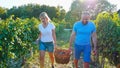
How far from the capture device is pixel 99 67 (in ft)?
32.2

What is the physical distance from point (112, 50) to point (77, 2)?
33.7m

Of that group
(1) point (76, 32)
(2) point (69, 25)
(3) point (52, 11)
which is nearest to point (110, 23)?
(1) point (76, 32)

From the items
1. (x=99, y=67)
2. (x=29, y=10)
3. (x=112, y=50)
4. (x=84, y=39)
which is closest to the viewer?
(x=84, y=39)

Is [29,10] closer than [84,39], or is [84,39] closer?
[84,39]

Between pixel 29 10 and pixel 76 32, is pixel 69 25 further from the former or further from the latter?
pixel 76 32

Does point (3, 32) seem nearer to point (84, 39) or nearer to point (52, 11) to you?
point (84, 39)

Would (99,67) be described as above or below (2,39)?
below

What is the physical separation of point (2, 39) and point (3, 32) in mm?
206

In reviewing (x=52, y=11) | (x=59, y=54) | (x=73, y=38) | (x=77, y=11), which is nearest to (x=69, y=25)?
(x=77, y=11)

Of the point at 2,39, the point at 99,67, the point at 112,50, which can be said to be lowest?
the point at 99,67

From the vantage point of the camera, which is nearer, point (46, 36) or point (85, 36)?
point (85, 36)

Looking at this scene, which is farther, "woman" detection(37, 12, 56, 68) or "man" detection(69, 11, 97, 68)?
"woman" detection(37, 12, 56, 68)

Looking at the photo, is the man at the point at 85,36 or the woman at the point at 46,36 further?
the woman at the point at 46,36

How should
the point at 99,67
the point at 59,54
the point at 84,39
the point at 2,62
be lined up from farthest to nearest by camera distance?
1. the point at 59,54
2. the point at 99,67
3. the point at 84,39
4. the point at 2,62
